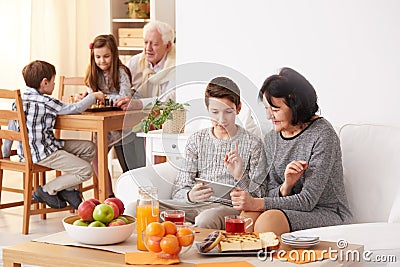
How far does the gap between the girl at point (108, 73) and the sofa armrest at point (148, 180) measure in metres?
1.54

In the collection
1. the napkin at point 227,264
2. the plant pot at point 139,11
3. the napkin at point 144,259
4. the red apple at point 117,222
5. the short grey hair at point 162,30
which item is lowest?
the napkin at point 227,264

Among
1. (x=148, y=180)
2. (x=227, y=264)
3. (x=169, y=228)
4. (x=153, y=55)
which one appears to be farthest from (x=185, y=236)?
(x=153, y=55)

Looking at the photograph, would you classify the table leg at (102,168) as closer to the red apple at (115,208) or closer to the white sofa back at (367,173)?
the white sofa back at (367,173)

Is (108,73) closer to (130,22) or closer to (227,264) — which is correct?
(130,22)

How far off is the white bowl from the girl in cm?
246

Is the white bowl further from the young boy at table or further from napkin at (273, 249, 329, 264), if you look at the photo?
the young boy at table

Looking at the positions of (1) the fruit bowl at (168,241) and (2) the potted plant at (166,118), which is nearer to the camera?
(1) the fruit bowl at (168,241)

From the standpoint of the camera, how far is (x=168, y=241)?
251cm

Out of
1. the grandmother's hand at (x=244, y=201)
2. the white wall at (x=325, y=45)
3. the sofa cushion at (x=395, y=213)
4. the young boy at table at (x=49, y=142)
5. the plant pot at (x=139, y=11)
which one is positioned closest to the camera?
the sofa cushion at (x=395, y=213)

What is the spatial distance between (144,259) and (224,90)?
0.90 meters

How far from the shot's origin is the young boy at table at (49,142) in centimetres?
475

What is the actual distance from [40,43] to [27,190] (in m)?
2.19

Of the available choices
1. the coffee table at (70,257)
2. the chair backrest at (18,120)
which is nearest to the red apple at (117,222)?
the coffee table at (70,257)

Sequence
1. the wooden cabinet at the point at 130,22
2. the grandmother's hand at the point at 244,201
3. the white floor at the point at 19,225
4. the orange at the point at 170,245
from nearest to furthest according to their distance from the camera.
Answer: the orange at the point at 170,245 < the grandmother's hand at the point at 244,201 < the white floor at the point at 19,225 < the wooden cabinet at the point at 130,22
